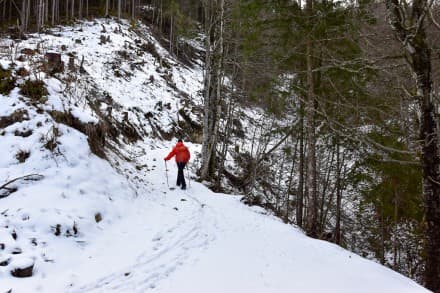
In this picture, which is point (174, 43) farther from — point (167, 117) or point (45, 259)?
point (45, 259)

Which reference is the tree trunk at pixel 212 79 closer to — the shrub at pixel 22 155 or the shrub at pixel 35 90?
the shrub at pixel 35 90

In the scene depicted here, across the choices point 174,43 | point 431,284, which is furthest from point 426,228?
point 174,43

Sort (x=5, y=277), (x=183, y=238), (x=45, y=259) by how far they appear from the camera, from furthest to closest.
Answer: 1. (x=183, y=238)
2. (x=45, y=259)
3. (x=5, y=277)

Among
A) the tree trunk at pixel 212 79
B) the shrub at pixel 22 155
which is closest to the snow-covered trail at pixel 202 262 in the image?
the shrub at pixel 22 155

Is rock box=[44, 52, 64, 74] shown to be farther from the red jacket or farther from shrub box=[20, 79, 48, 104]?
the red jacket

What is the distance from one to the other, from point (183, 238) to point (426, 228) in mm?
4156

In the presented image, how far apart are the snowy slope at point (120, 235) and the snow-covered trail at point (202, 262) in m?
0.02

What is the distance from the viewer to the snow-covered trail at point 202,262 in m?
3.82

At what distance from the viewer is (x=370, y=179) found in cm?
1118

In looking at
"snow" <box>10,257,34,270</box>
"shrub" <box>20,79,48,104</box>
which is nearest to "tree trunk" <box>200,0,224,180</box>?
"shrub" <box>20,79,48,104</box>

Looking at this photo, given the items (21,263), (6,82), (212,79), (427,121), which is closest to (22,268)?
(21,263)

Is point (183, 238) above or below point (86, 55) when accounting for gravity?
below

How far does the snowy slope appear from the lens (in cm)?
394

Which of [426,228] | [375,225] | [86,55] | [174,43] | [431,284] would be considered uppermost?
[174,43]
